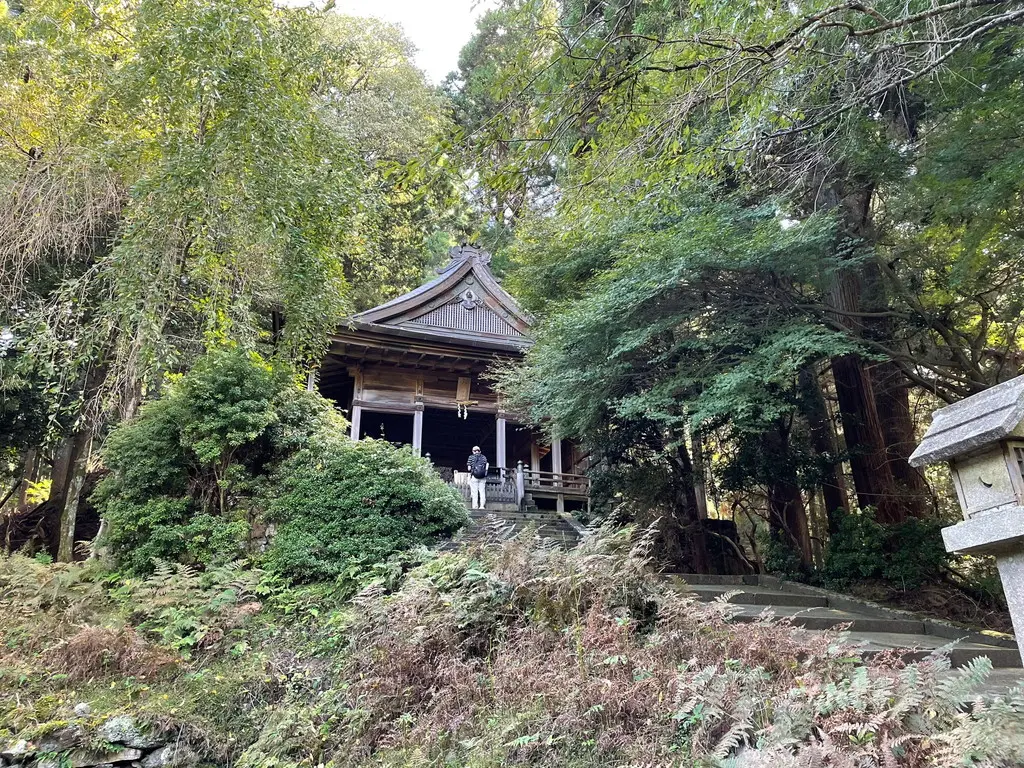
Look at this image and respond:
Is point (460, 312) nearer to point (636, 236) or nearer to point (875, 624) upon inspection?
point (636, 236)

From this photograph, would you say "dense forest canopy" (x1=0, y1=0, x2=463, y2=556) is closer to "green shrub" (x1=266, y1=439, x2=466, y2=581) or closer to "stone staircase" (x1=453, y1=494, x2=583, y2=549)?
"green shrub" (x1=266, y1=439, x2=466, y2=581)

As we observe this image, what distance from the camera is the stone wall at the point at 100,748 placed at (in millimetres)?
3971

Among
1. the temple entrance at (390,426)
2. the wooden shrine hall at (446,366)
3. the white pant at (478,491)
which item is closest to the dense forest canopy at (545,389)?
the white pant at (478,491)

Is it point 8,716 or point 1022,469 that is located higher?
point 1022,469

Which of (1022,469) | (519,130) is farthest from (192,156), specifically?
(1022,469)

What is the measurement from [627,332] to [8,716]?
655 centimetres

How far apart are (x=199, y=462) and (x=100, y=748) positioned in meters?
3.38

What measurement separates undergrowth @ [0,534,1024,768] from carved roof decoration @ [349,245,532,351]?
8081 millimetres

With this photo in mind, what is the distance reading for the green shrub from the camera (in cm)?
629

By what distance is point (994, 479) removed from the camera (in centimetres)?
294

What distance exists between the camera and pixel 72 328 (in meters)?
7.40

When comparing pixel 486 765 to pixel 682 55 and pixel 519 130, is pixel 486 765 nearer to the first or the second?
pixel 519 130

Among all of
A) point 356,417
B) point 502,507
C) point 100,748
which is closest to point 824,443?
point 502,507

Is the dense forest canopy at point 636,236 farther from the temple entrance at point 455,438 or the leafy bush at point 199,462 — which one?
the temple entrance at point 455,438
